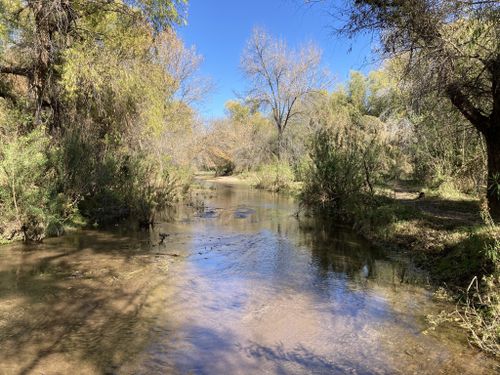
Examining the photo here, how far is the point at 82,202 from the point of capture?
43.7 ft

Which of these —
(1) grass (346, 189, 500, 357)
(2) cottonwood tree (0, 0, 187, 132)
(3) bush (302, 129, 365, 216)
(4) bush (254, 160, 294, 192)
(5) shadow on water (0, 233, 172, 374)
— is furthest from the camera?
(4) bush (254, 160, 294, 192)

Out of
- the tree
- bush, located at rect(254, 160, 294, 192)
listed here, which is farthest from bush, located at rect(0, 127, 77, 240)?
bush, located at rect(254, 160, 294, 192)

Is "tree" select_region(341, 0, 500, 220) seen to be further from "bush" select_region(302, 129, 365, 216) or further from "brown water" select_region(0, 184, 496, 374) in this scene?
"bush" select_region(302, 129, 365, 216)

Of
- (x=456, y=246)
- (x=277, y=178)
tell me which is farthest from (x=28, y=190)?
(x=277, y=178)

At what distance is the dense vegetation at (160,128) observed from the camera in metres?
8.35

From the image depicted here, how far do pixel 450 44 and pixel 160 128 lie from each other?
32.2 feet

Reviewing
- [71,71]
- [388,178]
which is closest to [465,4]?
[71,71]

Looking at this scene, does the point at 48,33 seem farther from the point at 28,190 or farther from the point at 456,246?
the point at 456,246

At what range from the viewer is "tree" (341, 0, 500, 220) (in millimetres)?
8141

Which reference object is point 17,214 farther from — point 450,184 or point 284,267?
point 450,184

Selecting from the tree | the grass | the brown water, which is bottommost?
the brown water

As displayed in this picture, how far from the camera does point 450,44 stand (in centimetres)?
847

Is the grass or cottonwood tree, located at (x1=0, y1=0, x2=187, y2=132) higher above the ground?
cottonwood tree, located at (x1=0, y1=0, x2=187, y2=132)

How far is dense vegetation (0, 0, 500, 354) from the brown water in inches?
32.4
